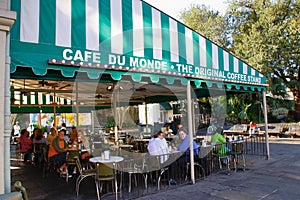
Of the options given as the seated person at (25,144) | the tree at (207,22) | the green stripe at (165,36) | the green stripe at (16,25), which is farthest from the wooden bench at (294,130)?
the green stripe at (16,25)

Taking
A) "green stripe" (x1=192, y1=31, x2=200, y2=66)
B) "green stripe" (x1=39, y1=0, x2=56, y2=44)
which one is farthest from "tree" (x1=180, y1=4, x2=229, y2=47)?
"green stripe" (x1=39, y1=0, x2=56, y2=44)

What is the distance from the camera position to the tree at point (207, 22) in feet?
74.0

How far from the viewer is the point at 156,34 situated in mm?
5617

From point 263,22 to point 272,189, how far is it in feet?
54.9

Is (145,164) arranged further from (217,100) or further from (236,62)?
(217,100)

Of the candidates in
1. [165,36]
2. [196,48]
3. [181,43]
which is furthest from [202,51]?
[165,36]

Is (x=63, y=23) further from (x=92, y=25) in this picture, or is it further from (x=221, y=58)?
(x=221, y=58)

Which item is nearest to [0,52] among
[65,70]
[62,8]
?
[65,70]

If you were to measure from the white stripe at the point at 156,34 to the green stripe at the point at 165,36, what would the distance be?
91 millimetres

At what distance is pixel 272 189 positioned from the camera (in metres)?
5.56

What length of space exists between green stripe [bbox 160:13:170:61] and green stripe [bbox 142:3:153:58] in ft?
1.15

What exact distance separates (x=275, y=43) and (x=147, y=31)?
52.8 feet

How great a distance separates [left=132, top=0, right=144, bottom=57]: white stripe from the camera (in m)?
5.23

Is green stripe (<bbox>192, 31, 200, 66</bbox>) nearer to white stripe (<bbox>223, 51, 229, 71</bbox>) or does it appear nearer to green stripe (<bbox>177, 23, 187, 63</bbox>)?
green stripe (<bbox>177, 23, 187, 63</bbox>)
